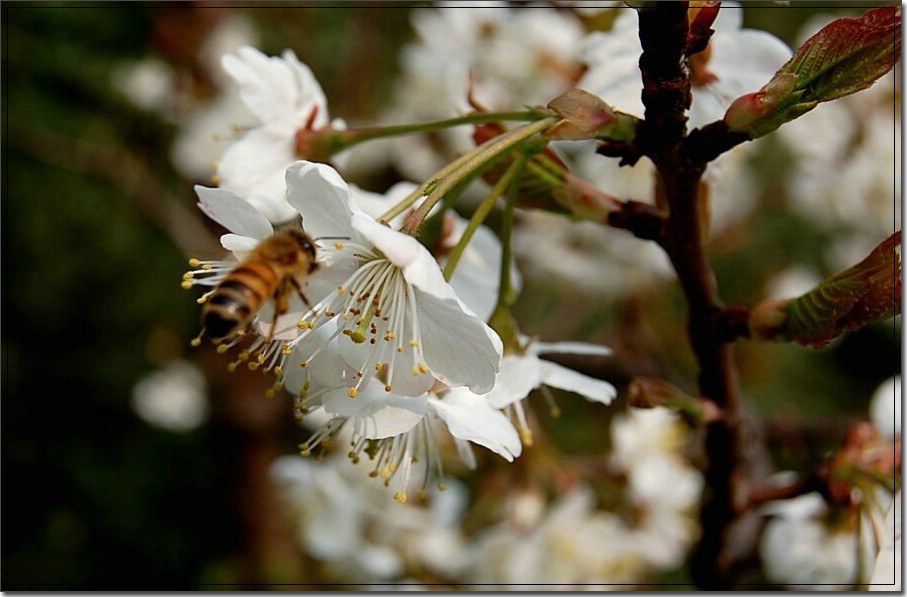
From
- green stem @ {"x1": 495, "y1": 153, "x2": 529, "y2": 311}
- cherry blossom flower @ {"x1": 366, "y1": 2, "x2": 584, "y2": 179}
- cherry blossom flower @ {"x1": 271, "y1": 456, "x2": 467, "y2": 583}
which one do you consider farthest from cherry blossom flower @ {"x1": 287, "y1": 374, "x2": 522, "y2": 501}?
cherry blossom flower @ {"x1": 366, "y1": 2, "x2": 584, "y2": 179}

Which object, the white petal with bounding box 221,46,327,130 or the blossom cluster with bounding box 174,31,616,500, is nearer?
the blossom cluster with bounding box 174,31,616,500

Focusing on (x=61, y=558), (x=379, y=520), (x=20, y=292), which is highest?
(x=20, y=292)

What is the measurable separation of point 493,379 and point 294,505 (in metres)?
1.20

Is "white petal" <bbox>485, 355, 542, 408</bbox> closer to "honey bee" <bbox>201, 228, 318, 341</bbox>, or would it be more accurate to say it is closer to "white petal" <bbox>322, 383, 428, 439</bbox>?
"white petal" <bbox>322, 383, 428, 439</bbox>

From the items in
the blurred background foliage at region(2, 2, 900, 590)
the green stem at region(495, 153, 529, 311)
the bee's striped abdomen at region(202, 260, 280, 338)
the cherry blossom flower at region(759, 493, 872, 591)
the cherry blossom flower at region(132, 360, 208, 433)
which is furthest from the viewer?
the cherry blossom flower at region(132, 360, 208, 433)

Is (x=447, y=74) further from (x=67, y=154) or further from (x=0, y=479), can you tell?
(x=0, y=479)

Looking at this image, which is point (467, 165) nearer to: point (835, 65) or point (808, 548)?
point (835, 65)

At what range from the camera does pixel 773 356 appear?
281cm

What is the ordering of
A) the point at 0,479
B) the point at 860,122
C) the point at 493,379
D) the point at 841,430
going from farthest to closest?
the point at 0,479 < the point at 860,122 < the point at 841,430 < the point at 493,379

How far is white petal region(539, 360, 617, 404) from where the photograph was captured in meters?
0.79

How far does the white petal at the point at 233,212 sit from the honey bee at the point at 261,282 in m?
0.01

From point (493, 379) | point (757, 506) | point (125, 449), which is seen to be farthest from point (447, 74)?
point (125, 449)

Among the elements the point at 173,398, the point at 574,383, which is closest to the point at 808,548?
→ the point at 574,383

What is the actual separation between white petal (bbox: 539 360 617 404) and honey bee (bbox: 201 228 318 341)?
0.24 metres
